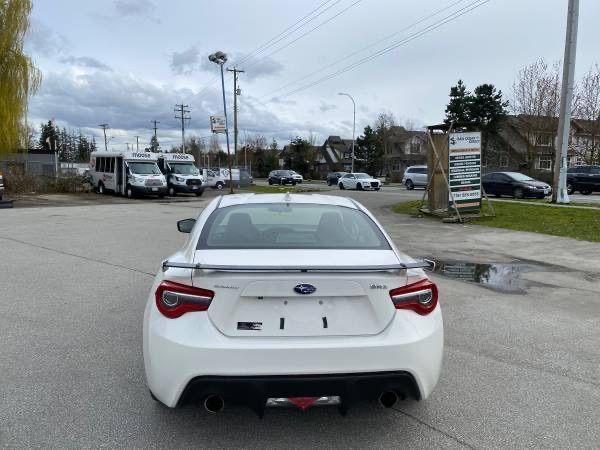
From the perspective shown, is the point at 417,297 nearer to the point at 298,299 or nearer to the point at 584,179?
the point at 298,299

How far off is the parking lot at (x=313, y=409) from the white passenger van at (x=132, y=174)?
2024cm

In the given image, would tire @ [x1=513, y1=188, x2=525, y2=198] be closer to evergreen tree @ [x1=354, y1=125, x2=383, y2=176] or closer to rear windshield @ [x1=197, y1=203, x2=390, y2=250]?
rear windshield @ [x1=197, y1=203, x2=390, y2=250]

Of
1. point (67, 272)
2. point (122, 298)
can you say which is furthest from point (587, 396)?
point (67, 272)

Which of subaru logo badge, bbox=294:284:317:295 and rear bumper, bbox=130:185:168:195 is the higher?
subaru logo badge, bbox=294:284:317:295

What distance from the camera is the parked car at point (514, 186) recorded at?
87.9 ft

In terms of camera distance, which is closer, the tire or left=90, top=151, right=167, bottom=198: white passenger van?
the tire

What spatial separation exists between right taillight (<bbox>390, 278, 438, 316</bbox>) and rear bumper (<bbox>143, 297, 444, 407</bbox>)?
0.08m

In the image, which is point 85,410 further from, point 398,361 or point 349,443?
point 398,361

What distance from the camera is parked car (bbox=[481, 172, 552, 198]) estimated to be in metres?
26.8

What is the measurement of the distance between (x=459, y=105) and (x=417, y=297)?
5853cm

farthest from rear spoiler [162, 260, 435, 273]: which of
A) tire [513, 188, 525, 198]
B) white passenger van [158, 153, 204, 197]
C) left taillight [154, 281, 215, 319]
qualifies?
white passenger van [158, 153, 204, 197]

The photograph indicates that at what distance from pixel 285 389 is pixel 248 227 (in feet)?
4.58

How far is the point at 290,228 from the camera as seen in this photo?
418cm

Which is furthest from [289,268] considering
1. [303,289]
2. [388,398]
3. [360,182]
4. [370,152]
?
[370,152]
